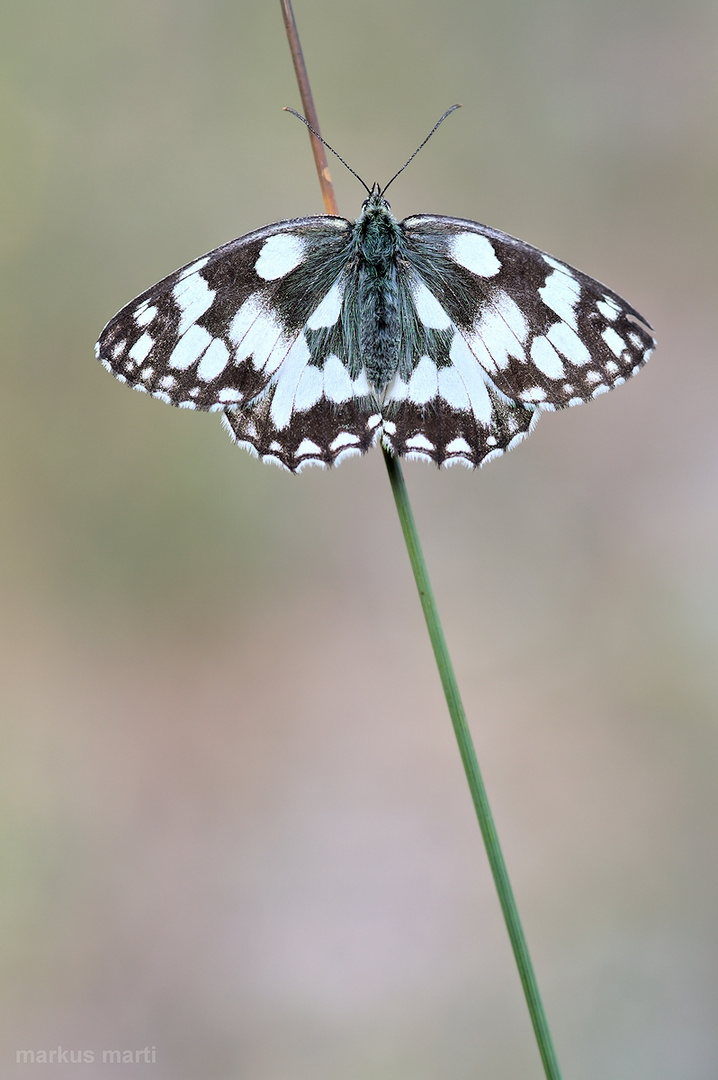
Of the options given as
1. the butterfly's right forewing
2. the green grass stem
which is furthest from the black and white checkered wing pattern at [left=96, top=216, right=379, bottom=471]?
the green grass stem

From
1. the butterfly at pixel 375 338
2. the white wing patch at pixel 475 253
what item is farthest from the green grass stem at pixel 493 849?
the white wing patch at pixel 475 253

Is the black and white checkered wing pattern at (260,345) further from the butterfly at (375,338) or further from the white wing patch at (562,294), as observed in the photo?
the white wing patch at (562,294)

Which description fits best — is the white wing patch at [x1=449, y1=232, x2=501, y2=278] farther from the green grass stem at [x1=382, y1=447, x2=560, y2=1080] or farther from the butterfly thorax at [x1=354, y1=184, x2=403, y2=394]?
the green grass stem at [x1=382, y1=447, x2=560, y2=1080]

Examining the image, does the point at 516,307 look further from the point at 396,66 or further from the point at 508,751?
the point at 396,66

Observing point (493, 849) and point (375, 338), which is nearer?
point (493, 849)

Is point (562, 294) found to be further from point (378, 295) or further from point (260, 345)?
point (260, 345)

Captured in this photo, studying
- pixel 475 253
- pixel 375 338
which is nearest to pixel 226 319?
pixel 375 338

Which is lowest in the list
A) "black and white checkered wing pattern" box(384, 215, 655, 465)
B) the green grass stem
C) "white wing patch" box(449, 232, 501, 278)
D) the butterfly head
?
the green grass stem
